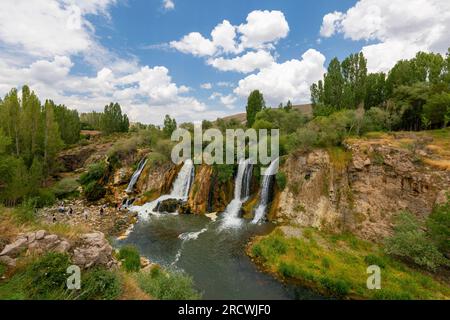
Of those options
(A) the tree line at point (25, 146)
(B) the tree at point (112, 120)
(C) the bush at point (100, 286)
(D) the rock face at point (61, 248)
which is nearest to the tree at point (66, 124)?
(B) the tree at point (112, 120)

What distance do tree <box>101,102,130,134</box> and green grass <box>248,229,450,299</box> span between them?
60674mm

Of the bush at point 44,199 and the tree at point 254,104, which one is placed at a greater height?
the tree at point 254,104

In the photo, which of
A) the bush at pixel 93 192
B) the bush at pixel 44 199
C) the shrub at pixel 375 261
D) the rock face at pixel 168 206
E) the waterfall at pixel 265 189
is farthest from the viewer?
the bush at pixel 93 192

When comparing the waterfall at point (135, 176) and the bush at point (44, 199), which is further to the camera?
the waterfall at point (135, 176)

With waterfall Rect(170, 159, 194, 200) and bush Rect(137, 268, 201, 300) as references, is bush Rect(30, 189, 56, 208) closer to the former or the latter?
waterfall Rect(170, 159, 194, 200)

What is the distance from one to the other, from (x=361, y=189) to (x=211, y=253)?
13766 mm

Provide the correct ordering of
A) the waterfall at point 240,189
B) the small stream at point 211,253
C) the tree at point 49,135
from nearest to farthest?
the small stream at point 211,253, the waterfall at point 240,189, the tree at point 49,135

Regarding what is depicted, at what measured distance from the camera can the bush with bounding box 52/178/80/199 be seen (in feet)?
110

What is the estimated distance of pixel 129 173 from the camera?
36.6 metres

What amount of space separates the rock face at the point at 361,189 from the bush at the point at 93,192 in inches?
995

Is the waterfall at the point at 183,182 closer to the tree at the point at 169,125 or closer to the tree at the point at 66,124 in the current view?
the tree at the point at 169,125

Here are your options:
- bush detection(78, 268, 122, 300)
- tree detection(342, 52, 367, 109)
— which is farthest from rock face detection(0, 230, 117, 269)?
tree detection(342, 52, 367, 109)

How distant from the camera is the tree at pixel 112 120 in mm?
64875

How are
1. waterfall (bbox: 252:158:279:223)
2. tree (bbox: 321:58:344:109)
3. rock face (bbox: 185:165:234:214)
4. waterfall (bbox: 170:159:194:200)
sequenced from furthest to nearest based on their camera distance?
tree (bbox: 321:58:344:109)
waterfall (bbox: 170:159:194:200)
rock face (bbox: 185:165:234:214)
waterfall (bbox: 252:158:279:223)
